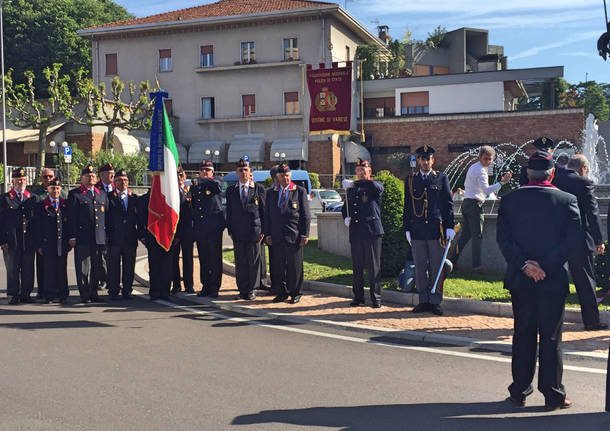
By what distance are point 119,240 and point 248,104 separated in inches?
1475

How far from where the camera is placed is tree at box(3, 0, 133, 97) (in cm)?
5603

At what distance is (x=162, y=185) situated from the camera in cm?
1010

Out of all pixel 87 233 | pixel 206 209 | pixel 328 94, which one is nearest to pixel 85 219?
pixel 87 233

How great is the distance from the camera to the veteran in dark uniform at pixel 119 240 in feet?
32.6

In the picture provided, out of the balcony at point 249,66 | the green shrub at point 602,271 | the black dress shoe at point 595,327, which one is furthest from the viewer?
the balcony at point 249,66

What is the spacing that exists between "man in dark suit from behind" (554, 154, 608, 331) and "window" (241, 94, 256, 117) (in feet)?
131

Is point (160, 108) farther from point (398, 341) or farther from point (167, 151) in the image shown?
point (398, 341)

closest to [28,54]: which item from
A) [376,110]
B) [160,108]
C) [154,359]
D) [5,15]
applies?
[5,15]

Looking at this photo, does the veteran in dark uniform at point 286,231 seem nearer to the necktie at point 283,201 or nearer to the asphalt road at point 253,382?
the necktie at point 283,201

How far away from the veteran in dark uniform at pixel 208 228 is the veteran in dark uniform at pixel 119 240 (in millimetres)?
974

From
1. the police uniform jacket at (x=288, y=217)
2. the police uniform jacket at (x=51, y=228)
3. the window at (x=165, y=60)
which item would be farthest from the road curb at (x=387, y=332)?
the window at (x=165, y=60)

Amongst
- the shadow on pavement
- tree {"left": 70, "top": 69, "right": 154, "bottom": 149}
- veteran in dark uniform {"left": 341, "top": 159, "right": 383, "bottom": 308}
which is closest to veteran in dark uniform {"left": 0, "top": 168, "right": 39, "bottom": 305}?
veteran in dark uniform {"left": 341, "top": 159, "right": 383, "bottom": 308}

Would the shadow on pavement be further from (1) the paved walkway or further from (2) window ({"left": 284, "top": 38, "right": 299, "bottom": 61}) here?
(2) window ({"left": 284, "top": 38, "right": 299, "bottom": 61})

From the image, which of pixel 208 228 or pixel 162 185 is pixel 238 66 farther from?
pixel 208 228
